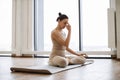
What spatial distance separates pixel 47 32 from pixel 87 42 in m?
0.85

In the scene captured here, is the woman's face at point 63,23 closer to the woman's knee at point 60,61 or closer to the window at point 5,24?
the woman's knee at point 60,61

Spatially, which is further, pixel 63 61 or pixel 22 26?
pixel 22 26

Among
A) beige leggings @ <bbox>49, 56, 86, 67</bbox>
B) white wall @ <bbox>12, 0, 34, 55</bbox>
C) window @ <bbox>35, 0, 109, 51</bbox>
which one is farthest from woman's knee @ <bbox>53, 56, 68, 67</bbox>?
white wall @ <bbox>12, 0, 34, 55</bbox>

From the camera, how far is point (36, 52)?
14.9ft

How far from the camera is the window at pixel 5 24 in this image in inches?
195

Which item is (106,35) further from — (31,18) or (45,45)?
(31,18)

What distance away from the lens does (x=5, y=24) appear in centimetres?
504

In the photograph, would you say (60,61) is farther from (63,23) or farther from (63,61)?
(63,23)

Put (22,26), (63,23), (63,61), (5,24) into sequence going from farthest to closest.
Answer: (5,24), (22,26), (63,23), (63,61)

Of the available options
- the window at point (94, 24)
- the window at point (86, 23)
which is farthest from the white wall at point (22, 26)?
the window at point (94, 24)

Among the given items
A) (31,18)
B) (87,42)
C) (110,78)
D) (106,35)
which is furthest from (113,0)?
(110,78)

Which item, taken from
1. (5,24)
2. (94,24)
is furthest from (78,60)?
(5,24)

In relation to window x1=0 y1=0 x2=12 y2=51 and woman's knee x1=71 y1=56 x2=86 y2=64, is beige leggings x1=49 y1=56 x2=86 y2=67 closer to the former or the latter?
woman's knee x1=71 y1=56 x2=86 y2=64

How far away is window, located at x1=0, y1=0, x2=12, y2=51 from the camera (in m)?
4.96
